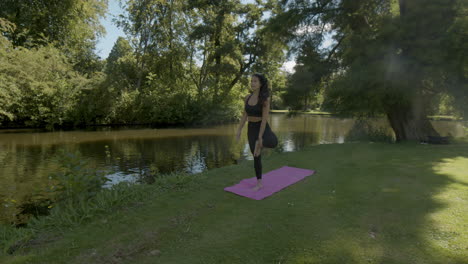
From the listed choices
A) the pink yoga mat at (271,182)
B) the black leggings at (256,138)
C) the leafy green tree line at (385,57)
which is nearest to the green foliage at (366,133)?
the leafy green tree line at (385,57)

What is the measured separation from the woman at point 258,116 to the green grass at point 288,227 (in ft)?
2.55

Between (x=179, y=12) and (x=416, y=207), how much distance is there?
2561 centimetres

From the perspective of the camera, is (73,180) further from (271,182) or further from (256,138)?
(271,182)

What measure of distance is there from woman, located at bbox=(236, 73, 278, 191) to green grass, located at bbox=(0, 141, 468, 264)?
2.55 ft

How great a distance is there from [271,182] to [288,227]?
5.86ft

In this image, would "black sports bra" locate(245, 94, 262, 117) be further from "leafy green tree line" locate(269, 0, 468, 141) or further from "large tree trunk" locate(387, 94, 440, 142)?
"large tree trunk" locate(387, 94, 440, 142)

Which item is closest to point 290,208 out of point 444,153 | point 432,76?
point 444,153

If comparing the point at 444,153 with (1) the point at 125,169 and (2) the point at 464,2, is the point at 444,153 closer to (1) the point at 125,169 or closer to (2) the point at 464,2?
(2) the point at 464,2

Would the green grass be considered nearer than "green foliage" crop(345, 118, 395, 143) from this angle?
Yes

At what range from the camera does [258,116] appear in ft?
13.5

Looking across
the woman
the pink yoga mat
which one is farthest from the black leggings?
the pink yoga mat

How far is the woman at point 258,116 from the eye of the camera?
3994mm

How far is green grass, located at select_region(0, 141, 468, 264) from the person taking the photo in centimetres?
240

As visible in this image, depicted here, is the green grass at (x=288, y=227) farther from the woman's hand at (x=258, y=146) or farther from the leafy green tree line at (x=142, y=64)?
the leafy green tree line at (x=142, y=64)
